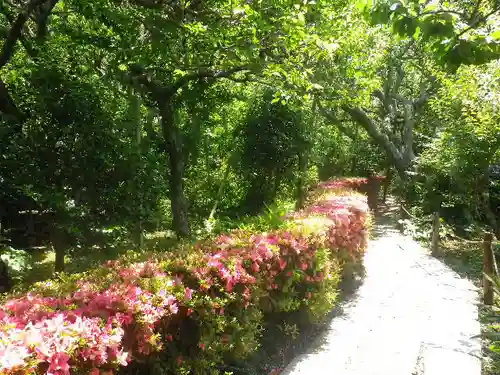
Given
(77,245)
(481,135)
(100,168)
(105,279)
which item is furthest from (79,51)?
(481,135)

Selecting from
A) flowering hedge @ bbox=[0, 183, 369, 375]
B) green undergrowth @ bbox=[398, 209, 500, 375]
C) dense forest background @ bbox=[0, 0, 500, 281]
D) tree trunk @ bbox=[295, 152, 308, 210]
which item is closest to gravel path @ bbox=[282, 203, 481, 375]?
green undergrowth @ bbox=[398, 209, 500, 375]

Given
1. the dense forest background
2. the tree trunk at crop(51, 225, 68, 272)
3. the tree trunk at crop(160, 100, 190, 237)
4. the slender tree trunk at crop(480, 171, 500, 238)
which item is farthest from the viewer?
the slender tree trunk at crop(480, 171, 500, 238)

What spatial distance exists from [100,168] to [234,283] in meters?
5.99

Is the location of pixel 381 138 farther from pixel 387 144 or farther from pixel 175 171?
pixel 175 171

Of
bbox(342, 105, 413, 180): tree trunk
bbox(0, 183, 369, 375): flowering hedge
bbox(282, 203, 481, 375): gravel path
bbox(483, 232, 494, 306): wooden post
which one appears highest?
bbox(342, 105, 413, 180): tree trunk

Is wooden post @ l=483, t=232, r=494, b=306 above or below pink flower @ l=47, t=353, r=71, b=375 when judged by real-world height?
below

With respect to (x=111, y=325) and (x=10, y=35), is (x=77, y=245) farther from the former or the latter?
(x=111, y=325)

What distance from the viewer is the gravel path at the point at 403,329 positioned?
528cm

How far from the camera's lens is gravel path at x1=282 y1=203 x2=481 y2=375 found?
5.28 metres

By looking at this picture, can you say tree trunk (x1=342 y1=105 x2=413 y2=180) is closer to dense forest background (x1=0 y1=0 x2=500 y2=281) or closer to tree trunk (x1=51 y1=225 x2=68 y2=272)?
dense forest background (x1=0 y1=0 x2=500 y2=281)

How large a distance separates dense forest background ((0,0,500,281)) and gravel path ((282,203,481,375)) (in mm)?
3708

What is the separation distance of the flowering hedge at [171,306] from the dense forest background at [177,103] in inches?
111

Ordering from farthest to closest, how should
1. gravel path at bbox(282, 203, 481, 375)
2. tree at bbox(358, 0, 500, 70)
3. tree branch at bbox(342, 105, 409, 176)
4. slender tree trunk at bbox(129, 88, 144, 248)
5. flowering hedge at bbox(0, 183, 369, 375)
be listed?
1. tree branch at bbox(342, 105, 409, 176)
2. slender tree trunk at bbox(129, 88, 144, 248)
3. gravel path at bbox(282, 203, 481, 375)
4. tree at bbox(358, 0, 500, 70)
5. flowering hedge at bbox(0, 183, 369, 375)

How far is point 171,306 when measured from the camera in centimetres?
350
